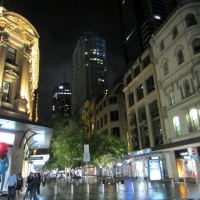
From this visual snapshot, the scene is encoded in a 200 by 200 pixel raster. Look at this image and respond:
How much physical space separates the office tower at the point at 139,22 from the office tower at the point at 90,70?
1029 inches

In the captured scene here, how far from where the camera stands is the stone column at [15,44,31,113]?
20.5m

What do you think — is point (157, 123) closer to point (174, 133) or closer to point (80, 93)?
point (174, 133)

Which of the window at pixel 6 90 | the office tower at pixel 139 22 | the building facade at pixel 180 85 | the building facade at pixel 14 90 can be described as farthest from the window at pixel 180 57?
the office tower at pixel 139 22

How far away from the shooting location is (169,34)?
3062 cm

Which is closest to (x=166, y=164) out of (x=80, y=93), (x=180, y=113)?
(x=180, y=113)

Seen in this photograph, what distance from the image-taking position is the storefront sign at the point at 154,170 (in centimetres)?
2367

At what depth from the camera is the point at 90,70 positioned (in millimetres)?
169000

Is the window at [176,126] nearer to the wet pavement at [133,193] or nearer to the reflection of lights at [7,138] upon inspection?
the wet pavement at [133,193]

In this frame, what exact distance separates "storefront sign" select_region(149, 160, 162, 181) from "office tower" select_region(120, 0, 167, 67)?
379 ft

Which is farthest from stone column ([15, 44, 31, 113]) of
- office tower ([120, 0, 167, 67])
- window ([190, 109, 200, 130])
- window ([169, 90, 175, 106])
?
office tower ([120, 0, 167, 67])

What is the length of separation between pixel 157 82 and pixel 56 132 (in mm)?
23045

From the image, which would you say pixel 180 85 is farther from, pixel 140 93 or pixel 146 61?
pixel 140 93

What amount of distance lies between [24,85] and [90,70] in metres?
149

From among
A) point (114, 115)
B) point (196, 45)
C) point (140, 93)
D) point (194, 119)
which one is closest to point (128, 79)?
point (140, 93)
